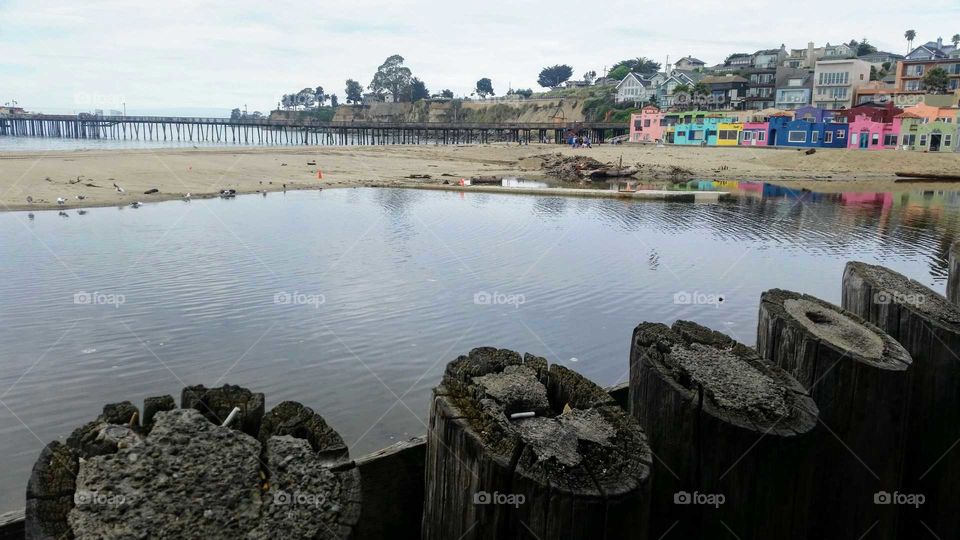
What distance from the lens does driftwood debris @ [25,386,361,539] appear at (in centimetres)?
212

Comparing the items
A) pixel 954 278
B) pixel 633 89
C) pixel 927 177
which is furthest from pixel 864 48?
pixel 954 278

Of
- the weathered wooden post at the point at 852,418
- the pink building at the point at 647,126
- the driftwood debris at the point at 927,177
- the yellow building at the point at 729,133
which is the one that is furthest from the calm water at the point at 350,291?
the pink building at the point at 647,126

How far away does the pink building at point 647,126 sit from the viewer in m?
100

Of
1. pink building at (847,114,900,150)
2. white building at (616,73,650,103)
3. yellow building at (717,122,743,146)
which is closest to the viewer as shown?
pink building at (847,114,900,150)

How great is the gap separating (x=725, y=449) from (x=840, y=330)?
1.33 metres

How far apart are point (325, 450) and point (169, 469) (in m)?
0.48

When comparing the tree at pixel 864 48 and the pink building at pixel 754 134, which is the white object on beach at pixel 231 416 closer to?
the pink building at pixel 754 134

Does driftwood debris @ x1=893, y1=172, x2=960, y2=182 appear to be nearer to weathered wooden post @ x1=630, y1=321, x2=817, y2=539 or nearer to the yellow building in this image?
the yellow building

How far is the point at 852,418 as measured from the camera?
3.21m

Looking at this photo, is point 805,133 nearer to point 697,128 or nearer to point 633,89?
point 697,128

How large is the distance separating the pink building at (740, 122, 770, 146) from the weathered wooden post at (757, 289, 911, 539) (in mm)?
89390

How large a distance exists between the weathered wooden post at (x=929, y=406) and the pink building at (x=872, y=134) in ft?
279

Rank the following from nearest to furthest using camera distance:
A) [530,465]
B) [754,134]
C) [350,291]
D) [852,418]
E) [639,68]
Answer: [530,465] < [852,418] < [350,291] < [754,134] < [639,68]

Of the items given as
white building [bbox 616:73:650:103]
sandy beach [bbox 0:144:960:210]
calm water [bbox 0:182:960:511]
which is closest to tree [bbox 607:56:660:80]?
white building [bbox 616:73:650:103]
